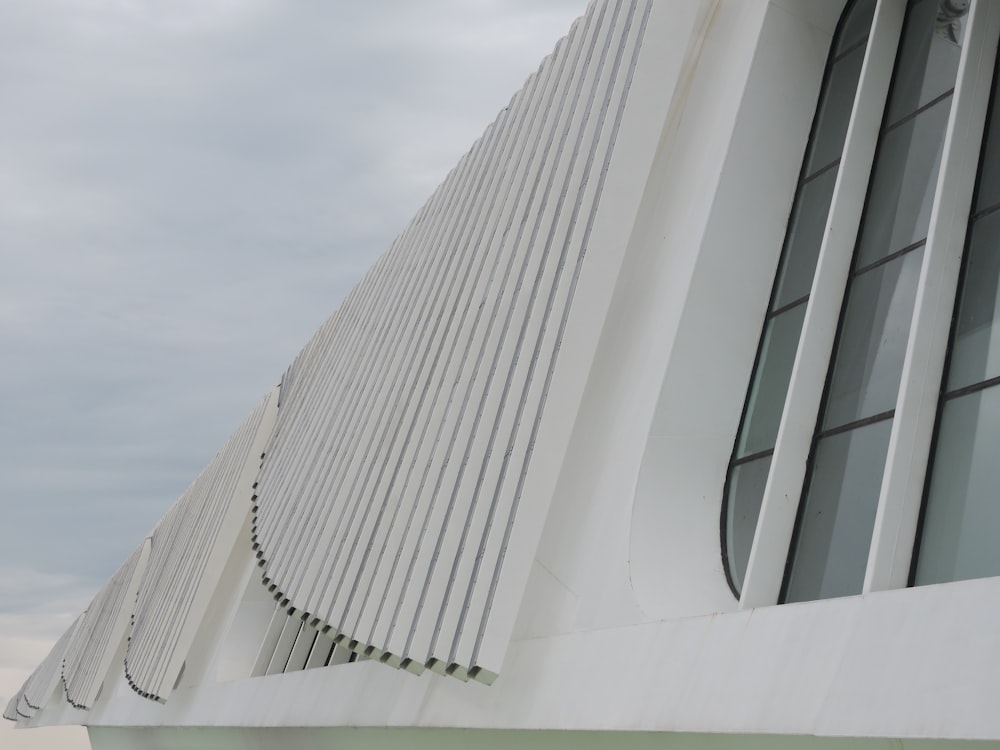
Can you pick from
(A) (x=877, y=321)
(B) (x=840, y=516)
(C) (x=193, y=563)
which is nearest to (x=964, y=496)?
(B) (x=840, y=516)

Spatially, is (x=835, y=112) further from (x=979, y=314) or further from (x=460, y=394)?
(x=460, y=394)

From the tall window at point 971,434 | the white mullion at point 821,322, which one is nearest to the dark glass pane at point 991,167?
the tall window at point 971,434

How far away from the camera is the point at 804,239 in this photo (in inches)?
254

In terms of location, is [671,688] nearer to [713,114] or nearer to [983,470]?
[983,470]

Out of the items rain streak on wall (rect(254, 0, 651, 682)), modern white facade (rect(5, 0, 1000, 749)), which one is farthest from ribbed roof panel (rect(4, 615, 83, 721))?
modern white facade (rect(5, 0, 1000, 749))

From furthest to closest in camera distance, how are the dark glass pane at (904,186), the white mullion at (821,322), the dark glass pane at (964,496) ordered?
the dark glass pane at (904,186), the white mullion at (821,322), the dark glass pane at (964,496)

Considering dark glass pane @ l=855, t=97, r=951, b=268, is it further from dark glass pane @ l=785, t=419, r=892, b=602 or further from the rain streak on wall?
the rain streak on wall

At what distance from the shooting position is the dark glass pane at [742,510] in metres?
5.66

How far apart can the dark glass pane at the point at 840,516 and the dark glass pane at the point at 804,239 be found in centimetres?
133

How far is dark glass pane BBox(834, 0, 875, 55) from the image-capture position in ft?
21.8

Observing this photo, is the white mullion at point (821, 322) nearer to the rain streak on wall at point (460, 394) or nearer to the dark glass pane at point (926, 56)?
the dark glass pane at point (926, 56)

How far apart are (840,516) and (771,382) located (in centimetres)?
131

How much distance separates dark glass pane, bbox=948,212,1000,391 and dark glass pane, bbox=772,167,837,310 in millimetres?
1365

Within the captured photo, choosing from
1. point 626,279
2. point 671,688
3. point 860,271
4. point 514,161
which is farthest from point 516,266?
point 671,688
